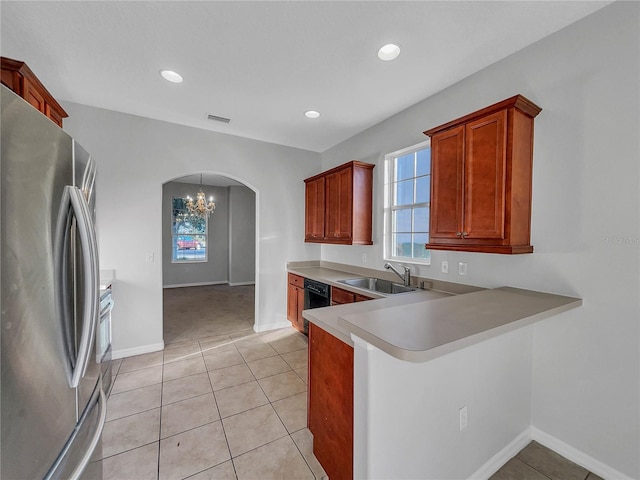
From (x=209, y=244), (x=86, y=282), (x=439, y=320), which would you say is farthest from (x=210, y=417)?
(x=209, y=244)

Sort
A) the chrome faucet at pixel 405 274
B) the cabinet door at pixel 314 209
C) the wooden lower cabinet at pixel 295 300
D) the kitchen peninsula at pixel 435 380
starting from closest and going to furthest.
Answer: the kitchen peninsula at pixel 435 380 → the chrome faucet at pixel 405 274 → the wooden lower cabinet at pixel 295 300 → the cabinet door at pixel 314 209

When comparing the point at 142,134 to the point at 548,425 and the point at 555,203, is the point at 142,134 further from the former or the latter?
the point at 548,425

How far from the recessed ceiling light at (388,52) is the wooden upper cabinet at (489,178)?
26.5 inches

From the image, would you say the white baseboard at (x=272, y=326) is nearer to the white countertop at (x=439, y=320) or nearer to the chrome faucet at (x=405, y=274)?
the chrome faucet at (x=405, y=274)

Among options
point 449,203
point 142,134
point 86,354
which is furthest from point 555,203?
point 142,134

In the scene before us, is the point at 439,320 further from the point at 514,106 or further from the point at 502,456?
the point at 514,106

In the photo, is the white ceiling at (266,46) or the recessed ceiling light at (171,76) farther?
the recessed ceiling light at (171,76)

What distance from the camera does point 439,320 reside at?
4.55ft

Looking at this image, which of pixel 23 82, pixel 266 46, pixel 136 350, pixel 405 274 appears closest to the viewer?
pixel 23 82

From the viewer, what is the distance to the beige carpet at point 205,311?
416cm

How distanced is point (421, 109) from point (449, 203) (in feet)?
4.07

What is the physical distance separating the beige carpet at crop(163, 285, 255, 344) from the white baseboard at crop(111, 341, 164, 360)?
243 millimetres

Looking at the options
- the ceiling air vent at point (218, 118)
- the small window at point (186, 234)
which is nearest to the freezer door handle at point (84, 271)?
the ceiling air vent at point (218, 118)

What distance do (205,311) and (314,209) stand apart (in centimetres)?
288
